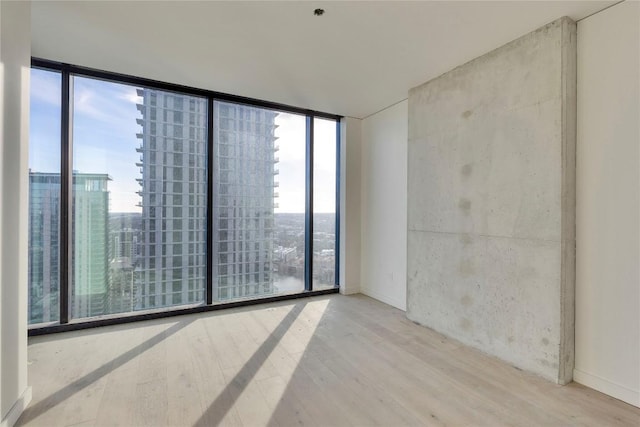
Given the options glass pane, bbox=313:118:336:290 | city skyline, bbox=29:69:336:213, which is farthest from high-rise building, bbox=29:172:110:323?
glass pane, bbox=313:118:336:290

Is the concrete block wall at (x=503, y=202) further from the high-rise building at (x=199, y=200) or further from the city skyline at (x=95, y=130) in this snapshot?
the city skyline at (x=95, y=130)

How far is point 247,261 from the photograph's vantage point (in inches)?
164

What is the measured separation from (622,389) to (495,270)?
1.06 metres

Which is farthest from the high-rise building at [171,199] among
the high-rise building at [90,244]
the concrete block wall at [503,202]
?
the concrete block wall at [503,202]

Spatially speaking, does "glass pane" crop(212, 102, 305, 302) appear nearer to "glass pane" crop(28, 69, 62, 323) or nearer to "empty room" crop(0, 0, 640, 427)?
"empty room" crop(0, 0, 640, 427)

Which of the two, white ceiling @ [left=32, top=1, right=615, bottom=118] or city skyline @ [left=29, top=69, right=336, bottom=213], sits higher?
white ceiling @ [left=32, top=1, right=615, bottom=118]

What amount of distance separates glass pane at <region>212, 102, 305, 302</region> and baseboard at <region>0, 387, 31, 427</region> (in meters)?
2.05

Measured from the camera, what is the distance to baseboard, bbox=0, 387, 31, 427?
175cm

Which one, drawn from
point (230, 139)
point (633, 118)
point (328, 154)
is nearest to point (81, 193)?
point (230, 139)

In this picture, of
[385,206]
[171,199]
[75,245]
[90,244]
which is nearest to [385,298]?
[385,206]

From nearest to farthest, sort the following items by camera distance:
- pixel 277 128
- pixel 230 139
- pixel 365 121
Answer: pixel 230 139
pixel 277 128
pixel 365 121

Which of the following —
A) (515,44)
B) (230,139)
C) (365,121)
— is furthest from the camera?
(365,121)

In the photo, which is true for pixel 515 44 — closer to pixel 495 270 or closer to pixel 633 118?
pixel 633 118

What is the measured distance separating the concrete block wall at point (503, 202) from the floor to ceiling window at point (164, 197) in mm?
1731
